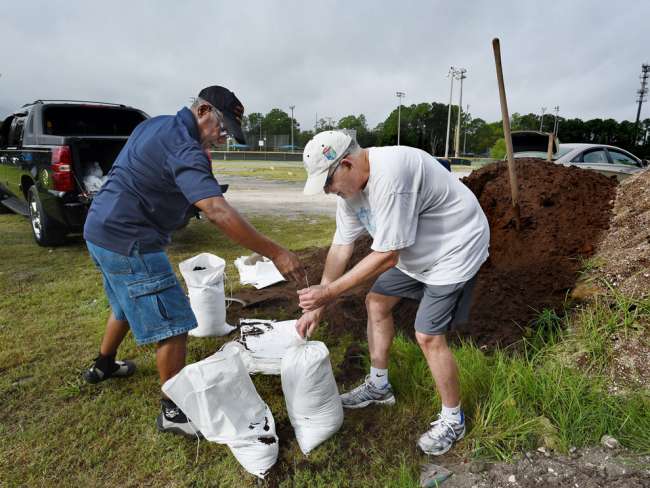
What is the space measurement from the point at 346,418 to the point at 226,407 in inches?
28.3

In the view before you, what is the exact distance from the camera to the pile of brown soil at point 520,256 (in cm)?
298

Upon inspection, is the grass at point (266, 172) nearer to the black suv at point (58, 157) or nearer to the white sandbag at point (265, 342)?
the black suv at point (58, 157)

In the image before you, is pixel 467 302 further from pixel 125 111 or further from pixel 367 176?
pixel 125 111

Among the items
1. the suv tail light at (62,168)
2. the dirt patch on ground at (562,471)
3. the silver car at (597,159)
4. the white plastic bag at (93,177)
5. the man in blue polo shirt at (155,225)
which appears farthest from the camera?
the silver car at (597,159)

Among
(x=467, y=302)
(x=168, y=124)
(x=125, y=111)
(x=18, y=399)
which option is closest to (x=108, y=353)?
(x=18, y=399)

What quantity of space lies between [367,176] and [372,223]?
24 cm

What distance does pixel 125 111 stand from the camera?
624cm

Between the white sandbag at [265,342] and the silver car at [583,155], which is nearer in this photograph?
the white sandbag at [265,342]

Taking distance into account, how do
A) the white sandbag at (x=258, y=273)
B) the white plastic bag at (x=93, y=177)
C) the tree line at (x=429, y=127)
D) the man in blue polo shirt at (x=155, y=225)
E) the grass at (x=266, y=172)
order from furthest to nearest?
the tree line at (x=429, y=127)
the grass at (x=266, y=172)
the white plastic bag at (x=93, y=177)
the white sandbag at (x=258, y=273)
the man in blue polo shirt at (x=155, y=225)

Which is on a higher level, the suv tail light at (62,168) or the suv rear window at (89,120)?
the suv rear window at (89,120)

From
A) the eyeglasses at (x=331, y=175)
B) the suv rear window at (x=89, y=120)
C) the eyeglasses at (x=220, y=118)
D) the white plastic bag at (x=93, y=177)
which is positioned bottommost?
the white plastic bag at (x=93, y=177)

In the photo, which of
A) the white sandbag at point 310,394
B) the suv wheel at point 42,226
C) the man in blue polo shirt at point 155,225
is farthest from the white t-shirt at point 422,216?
the suv wheel at point 42,226

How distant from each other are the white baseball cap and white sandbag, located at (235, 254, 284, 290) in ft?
8.49

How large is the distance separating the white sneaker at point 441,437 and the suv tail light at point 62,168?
4.67m
